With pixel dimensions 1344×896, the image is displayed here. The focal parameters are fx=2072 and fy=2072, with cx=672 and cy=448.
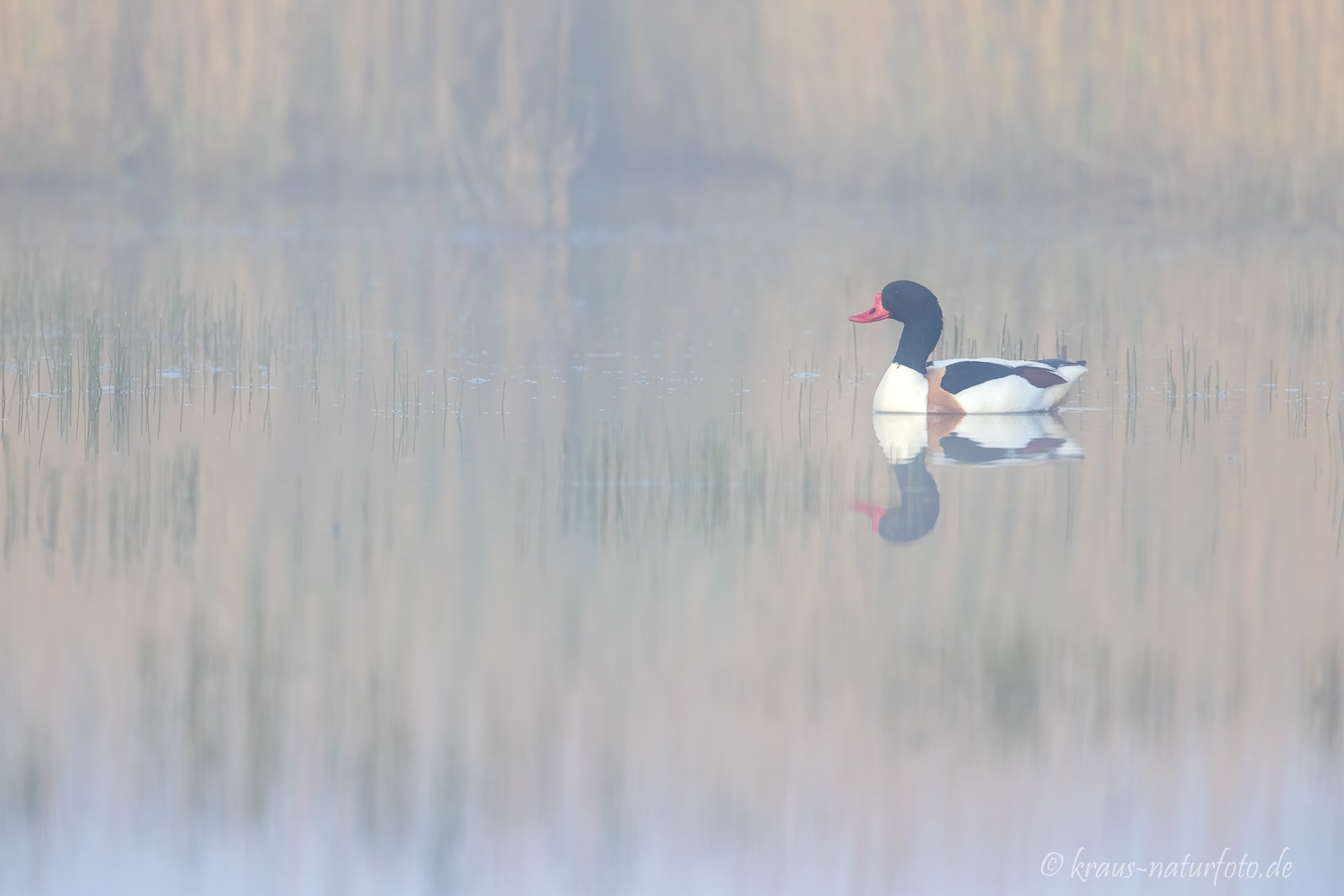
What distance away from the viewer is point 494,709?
499 centimetres

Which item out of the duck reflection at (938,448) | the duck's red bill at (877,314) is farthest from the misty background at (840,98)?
the duck reflection at (938,448)

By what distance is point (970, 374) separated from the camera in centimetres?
933

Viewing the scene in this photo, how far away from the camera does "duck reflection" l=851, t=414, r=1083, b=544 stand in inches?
278

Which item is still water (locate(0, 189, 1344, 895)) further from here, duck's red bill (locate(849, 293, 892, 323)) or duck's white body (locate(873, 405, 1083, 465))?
duck's red bill (locate(849, 293, 892, 323))

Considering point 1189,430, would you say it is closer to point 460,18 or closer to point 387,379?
point 387,379

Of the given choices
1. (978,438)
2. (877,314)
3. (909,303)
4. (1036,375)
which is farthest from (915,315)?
(978,438)

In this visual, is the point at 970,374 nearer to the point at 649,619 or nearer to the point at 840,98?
the point at 649,619

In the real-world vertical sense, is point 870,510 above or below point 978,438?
below

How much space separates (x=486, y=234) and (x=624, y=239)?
131 cm

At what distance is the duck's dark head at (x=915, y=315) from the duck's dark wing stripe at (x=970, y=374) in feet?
1.11

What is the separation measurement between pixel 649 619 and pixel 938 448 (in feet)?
10.2

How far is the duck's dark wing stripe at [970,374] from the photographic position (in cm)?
930

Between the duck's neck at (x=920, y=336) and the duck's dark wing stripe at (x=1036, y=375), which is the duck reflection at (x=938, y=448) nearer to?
the duck's dark wing stripe at (x=1036, y=375)

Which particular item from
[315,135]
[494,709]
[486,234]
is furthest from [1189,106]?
[494,709]
